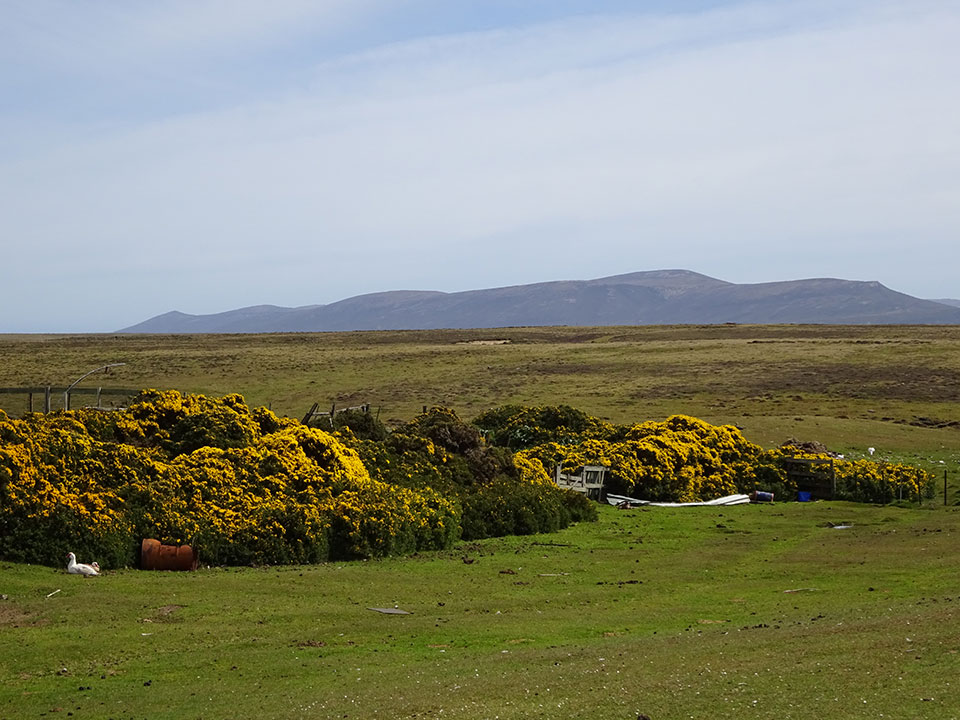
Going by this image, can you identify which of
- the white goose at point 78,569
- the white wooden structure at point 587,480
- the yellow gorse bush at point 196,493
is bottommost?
the white wooden structure at point 587,480

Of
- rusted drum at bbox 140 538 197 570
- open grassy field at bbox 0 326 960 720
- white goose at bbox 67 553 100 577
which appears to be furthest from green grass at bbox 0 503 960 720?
rusted drum at bbox 140 538 197 570

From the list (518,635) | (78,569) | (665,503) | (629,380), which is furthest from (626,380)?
(518,635)

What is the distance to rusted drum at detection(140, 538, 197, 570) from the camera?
19438mm

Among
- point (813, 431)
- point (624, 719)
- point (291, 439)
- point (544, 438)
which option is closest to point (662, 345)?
point (813, 431)

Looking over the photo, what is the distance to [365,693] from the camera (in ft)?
37.0

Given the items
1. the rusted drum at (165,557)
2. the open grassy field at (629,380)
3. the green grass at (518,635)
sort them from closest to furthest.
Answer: the green grass at (518,635) < the rusted drum at (165,557) < the open grassy field at (629,380)

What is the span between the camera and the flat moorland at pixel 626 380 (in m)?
46.5

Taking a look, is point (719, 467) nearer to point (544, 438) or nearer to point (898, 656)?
point (544, 438)

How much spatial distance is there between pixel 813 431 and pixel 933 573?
1008 inches

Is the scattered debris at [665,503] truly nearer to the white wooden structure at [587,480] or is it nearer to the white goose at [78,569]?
the white wooden structure at [587,480]

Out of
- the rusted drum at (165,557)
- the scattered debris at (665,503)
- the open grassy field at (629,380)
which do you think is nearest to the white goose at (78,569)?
the rusted drum at (165,557)

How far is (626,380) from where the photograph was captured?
66375mm

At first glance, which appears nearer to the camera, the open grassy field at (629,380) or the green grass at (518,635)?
the green grass at (518,635)

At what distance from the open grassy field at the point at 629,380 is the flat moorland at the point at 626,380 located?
108 millimetres
